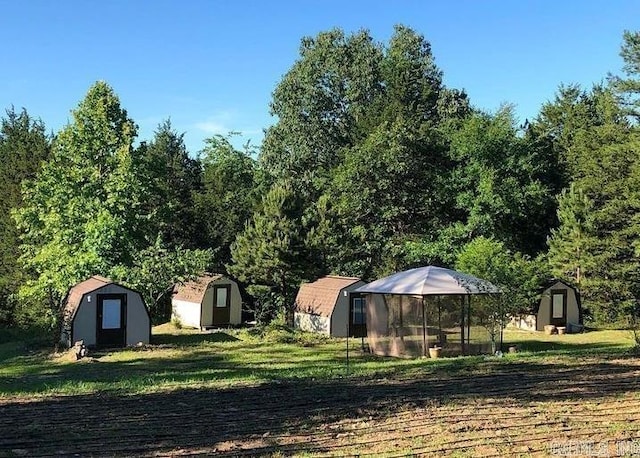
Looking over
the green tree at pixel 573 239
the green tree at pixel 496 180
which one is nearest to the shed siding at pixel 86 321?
the green tree at pixel 496 180

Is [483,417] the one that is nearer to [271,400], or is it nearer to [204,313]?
[271,400]

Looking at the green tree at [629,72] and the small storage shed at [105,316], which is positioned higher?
the green tree at [629,72]

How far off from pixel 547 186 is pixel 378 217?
9.15 metres

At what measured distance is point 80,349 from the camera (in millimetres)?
19844

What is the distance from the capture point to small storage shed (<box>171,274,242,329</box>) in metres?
30.8

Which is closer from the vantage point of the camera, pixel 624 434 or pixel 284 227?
pixel 624 434

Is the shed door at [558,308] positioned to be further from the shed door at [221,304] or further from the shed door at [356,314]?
the shed door at [221,304]

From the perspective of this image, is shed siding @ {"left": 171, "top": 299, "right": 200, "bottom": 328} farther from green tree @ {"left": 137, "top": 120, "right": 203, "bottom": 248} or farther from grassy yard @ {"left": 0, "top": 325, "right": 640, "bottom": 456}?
grassy yard @ {"left": 0, "top": 325, "right": 640, "bottom": 456}

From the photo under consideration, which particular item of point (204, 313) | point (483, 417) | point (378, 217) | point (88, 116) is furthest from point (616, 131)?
point (483, 417)

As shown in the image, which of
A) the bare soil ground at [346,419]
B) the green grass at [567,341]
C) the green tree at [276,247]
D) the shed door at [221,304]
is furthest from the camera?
the shed door at [221,304]

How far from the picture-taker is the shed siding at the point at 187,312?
30984 mm

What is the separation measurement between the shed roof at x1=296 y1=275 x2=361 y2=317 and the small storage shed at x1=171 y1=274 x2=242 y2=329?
416 centimetres

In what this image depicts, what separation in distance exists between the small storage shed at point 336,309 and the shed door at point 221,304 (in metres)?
5.10

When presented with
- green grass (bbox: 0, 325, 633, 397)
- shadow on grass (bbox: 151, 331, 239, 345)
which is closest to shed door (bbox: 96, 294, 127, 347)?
green grass (bbox: 0, 325, 633, 397)
